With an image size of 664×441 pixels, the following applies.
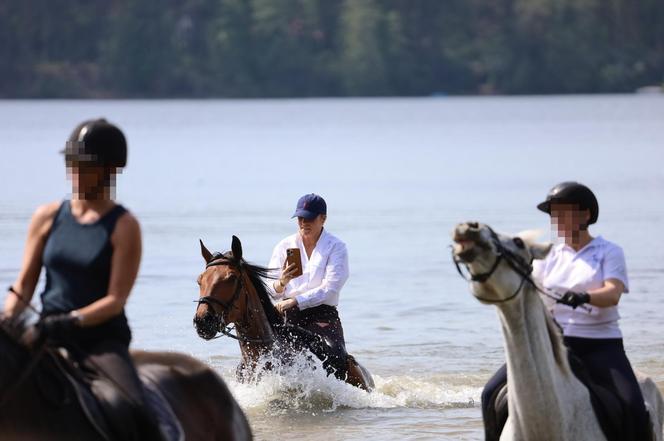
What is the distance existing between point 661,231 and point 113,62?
95.0 metres

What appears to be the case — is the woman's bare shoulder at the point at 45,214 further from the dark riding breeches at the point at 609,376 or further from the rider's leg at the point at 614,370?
the rider's leg at the point at 614,370

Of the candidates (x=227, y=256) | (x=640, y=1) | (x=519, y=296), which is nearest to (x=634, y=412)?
(x=519, y=296)

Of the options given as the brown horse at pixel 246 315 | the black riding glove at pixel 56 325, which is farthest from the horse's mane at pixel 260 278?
the black riding glove at pixel 56 325

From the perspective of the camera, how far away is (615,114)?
10131 cm

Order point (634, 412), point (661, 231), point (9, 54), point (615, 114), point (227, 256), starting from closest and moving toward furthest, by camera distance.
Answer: point (634, 412) < point (227, 256) < point (661, 231) < point (615, 114) < point (9, 54)

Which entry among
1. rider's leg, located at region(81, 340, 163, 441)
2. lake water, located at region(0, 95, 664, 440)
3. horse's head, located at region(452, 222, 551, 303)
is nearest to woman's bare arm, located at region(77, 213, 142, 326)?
rider's leg, located at region(81, 340, 163, 441)

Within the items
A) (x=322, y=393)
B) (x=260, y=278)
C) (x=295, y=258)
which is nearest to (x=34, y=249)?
(x=260, y=278)

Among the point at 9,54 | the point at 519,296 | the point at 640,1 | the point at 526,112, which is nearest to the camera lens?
the point at 519,296

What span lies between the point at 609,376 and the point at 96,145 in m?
2.93

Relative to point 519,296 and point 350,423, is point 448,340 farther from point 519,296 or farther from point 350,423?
point 519,296

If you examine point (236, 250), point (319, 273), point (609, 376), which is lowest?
point (609, 376)

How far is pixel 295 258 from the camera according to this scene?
474 inches

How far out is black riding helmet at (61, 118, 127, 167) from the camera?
6.28 m

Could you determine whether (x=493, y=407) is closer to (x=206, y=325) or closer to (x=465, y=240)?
(x=465, y=240)
